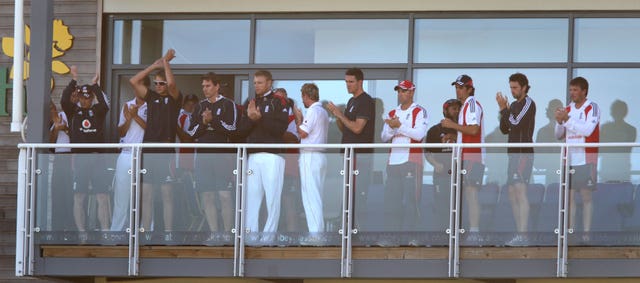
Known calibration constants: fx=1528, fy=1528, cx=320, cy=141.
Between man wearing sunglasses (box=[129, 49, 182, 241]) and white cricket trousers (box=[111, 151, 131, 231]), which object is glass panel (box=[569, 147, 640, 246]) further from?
white cricket trousers (box=[111, 151, 131, 231])

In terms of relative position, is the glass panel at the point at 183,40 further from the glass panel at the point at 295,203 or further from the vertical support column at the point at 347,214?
the vertical support column at the point at 347,214

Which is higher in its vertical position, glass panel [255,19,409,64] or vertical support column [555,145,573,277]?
glass panel [255,19,409,64]

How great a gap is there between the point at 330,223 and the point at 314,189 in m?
0.39

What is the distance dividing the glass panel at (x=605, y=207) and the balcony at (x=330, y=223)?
0.01 meters

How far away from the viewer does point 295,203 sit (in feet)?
52.4

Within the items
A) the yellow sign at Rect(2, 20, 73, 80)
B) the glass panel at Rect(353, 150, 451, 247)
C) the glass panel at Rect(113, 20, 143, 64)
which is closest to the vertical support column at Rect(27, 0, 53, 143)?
the yellow sign at Rect(2, 20, 73, 80)

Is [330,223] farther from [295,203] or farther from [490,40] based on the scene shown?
[490,40]

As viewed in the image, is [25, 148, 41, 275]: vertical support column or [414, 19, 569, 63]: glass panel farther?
[414, 19, 569, 63]: glass panel

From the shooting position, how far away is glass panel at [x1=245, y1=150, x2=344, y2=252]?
15.9 meters

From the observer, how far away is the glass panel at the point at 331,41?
19422mm

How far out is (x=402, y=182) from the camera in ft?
51.6

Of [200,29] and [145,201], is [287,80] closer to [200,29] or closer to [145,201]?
[200,29]

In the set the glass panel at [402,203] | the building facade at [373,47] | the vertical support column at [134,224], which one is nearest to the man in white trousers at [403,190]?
the glass panel at [402,203]

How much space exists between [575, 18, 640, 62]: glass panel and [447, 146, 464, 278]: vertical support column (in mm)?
4000
